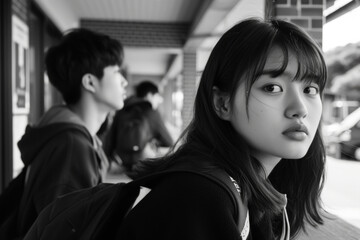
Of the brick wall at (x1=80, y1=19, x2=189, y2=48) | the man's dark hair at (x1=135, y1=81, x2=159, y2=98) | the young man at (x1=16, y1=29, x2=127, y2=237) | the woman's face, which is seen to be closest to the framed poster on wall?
the man's dark hair at (x1=135, y1=81, x2=159, y2=98)

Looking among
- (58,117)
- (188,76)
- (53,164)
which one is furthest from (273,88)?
(188,76)

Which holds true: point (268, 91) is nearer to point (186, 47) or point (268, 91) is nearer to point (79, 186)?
point (79, 186)

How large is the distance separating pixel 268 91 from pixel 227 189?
0.80 feet

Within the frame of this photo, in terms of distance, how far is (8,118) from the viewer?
3.65m

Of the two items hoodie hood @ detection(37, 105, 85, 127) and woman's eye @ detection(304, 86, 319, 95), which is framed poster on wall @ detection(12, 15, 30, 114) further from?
woman's eye @ detection(304, 86, 319, 95)

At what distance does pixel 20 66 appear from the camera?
4008mm

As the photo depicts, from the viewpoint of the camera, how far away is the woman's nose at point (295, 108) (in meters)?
0.87

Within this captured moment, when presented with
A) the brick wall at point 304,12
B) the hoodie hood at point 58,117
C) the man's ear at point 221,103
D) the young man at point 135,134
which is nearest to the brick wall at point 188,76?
the young man at point 135,134

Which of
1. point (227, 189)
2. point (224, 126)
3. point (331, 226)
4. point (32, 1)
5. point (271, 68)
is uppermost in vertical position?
point (32, 1)

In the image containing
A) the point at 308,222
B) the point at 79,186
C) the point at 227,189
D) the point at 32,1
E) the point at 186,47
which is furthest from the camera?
the point at 186,47

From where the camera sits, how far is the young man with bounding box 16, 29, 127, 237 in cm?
155

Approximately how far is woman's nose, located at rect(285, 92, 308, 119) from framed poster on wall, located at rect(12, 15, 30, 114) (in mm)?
3350

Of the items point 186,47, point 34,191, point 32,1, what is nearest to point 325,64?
point 34,191

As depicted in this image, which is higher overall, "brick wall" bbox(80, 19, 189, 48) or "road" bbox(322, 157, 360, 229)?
"brick wall" bbox(80, 19, 189, 48)
